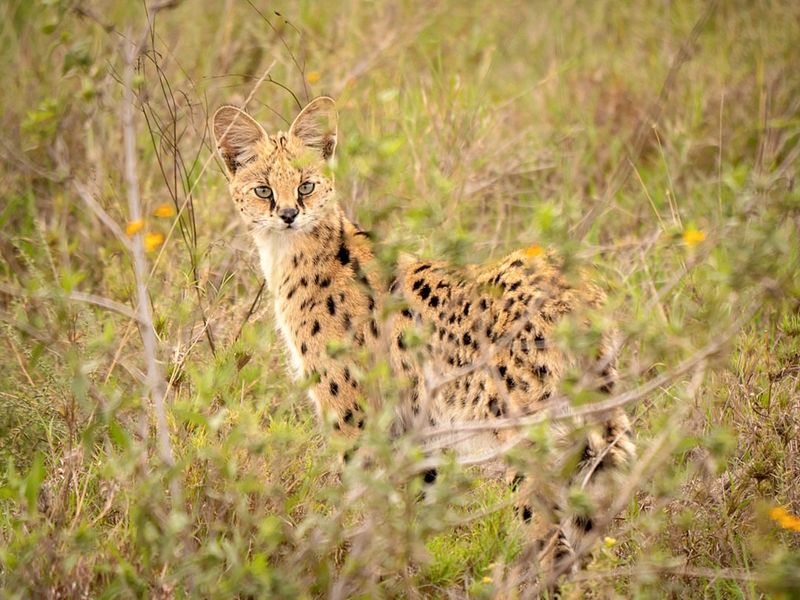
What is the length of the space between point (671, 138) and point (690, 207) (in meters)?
0.62

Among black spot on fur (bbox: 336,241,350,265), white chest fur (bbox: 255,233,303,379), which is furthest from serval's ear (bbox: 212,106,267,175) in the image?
black spot on fur (bbox: 336,241,350,265)

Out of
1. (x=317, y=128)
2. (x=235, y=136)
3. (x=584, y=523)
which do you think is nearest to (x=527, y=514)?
(x=584, y=523)

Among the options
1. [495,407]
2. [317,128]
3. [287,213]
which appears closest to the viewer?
[495,407]

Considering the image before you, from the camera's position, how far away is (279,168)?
16.1 feet

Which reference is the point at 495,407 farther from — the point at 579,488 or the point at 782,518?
the point at 782,518

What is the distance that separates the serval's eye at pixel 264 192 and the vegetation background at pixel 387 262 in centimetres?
28

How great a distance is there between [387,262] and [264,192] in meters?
1.97

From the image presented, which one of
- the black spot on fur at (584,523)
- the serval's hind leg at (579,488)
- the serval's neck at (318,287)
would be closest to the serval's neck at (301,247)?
the serval's neck at (318,287)

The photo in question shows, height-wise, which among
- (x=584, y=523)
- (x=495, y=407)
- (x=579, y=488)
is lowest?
(x=584, y=523)

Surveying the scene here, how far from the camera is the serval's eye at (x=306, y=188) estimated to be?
194 inches

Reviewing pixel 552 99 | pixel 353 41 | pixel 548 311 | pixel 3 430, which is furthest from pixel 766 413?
pixel 353 41

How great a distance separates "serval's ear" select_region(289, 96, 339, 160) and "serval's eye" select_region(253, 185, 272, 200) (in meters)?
0.30

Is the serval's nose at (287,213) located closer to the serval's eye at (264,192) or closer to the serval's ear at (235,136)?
the serval's eye at (264,192)

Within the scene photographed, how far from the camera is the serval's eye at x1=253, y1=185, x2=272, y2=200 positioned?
194 inches
